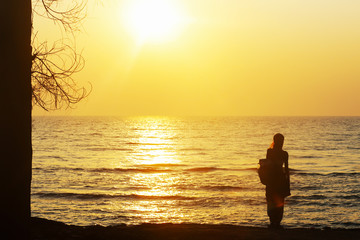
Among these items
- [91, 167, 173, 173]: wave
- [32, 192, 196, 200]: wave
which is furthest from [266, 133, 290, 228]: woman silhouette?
[91, 167, 173, 173]: wave

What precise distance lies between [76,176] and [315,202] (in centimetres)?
1606

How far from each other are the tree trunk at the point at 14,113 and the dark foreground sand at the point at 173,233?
129 inches

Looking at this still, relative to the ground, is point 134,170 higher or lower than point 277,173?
lower

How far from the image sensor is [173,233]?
9.59 metres

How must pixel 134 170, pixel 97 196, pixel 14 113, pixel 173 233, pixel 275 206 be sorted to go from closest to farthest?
pixel 14 113 < pixel 173 233 < pixel 275 206 < pixel 97 196 < pixel 134 170

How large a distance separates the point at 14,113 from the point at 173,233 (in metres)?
4.99

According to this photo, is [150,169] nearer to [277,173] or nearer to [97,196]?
[97,196]

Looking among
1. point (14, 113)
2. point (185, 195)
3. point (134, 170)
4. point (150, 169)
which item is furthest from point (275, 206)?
point (150, 169)

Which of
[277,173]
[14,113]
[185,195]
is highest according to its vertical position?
[14,113]

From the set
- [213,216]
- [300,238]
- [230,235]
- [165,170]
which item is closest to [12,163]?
[230,235]

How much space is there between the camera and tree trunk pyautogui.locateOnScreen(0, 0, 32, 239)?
5430 millimetres

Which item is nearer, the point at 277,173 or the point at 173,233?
the point at 173,233

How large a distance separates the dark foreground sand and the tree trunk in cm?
327

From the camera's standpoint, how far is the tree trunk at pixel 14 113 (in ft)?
17.8
